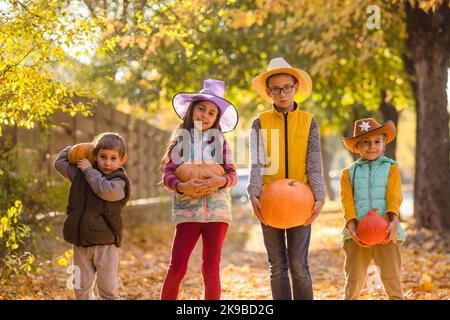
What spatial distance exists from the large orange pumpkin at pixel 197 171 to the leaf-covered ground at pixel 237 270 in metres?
2.05

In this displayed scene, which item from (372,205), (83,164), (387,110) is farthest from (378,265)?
(387,110)

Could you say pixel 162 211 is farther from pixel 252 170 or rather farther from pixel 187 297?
pixel 252 170

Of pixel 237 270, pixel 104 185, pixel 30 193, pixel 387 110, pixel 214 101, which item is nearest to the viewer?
pixel 104 185

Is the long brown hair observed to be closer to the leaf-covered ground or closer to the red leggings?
the red leggings

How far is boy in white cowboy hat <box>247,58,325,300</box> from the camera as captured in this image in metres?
5.06

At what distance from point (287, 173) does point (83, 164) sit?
1.66m

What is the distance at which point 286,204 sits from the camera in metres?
4.88

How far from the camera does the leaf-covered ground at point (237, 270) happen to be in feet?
23.5

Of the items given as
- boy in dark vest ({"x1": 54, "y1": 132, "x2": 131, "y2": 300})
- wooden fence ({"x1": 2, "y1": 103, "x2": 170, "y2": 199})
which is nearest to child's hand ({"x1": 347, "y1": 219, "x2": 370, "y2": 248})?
wooden fence ({"x1": 2, "y1": 103, "x2": 170, "y2": 199})

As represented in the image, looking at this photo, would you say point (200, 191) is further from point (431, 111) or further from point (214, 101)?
point (431, 111)

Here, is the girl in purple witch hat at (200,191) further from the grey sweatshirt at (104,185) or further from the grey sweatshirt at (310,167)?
the grey sweatshirt at (104,185)
